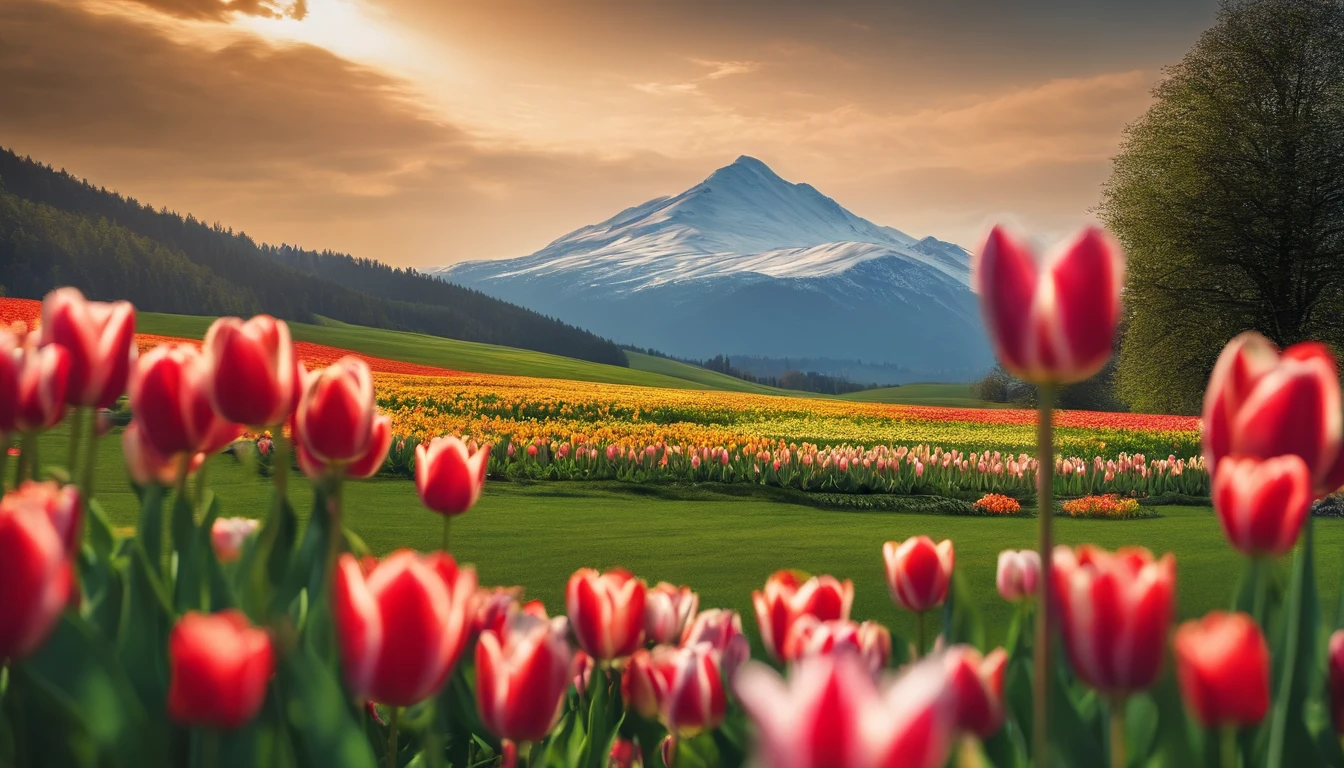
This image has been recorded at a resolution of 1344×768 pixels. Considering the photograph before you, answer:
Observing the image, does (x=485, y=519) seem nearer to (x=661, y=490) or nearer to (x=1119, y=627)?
(x=661, y=490)

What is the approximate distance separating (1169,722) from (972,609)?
0.64m

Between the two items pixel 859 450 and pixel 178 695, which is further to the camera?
pixel 859 450

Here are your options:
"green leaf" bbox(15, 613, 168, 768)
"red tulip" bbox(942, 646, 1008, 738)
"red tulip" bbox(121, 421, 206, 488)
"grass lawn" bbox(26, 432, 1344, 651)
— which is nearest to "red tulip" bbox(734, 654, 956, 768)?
"red tulip" bbox(942, 646, 1008, 738)

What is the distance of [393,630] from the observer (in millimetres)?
1245

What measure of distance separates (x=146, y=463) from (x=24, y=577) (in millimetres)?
1129

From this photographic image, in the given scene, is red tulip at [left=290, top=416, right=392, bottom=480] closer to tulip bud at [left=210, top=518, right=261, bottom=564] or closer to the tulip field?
→ tulip bud at [left=210, top=518, right=261, bottom=564]

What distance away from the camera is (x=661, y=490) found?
12.3m

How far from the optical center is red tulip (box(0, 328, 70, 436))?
1897mm

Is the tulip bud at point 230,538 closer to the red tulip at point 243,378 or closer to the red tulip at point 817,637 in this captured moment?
the red tulip at point 243,378

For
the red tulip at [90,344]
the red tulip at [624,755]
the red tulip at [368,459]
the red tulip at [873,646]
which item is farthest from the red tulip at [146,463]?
the red tulip at [873,646]

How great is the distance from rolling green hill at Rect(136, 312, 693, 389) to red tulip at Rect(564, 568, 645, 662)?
193 ft

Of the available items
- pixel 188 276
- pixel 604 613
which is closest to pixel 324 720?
pixel 604 613

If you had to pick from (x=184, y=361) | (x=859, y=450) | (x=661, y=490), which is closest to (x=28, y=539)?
(x=184, y=361)

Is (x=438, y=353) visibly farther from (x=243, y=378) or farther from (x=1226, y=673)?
(x=1226, y=673)
